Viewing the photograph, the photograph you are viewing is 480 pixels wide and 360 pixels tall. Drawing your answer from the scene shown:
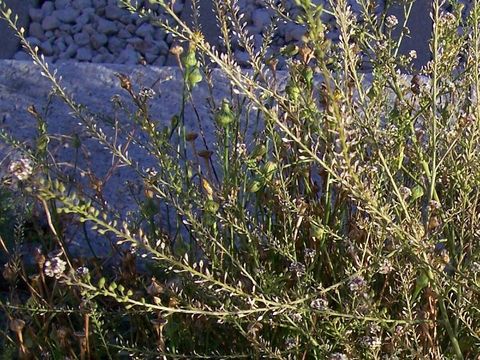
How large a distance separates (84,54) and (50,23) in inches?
14.9

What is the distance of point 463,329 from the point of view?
6.73ft

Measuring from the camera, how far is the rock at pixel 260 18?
5285 mm

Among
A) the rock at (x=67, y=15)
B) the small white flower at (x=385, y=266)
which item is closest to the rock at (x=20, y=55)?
the rock at (x=67, y=15)

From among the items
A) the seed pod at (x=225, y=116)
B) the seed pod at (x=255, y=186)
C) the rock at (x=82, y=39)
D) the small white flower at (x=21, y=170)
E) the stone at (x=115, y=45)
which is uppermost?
the small white flower at (x=21, y=170)

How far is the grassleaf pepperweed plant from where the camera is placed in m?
1.77

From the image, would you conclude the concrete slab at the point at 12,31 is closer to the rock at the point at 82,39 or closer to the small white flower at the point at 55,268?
the rock at the point at 82,39

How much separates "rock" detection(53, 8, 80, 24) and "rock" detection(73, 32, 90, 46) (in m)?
0.15

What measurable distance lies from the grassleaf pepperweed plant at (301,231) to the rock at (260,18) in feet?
9.68

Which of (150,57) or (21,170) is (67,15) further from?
(21,170)

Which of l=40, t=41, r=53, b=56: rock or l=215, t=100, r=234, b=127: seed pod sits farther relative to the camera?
l=40, t=41, r=53, b=56: rock

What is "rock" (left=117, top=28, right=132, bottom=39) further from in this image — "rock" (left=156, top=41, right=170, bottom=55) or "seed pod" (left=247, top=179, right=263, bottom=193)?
"seed pod" (left=247, top=179, right=263, bottom=193)

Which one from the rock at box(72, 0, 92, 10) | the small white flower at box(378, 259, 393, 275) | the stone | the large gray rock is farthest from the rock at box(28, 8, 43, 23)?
the small white flower at box(378, 259, 393, 275)

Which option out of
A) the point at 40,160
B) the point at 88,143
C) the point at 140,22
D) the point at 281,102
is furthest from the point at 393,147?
the point at 140,22

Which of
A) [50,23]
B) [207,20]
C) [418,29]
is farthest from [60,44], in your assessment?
[418,29]
